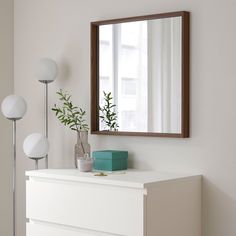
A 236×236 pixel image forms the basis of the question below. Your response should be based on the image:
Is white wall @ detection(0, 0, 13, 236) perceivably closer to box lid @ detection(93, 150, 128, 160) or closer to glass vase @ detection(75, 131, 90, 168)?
glass vase @ detection(75, 131, 90, 168)

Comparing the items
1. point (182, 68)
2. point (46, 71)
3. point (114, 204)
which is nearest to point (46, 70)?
point (46, 71)

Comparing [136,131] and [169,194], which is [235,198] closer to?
[169,194]

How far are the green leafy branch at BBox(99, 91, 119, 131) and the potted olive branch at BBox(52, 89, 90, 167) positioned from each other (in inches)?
5.7

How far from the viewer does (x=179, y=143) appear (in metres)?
3.34

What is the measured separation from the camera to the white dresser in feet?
9.65

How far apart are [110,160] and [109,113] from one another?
1.17 ft

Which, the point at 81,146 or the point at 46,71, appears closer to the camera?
the point at 81,146

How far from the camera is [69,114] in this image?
12.8ft

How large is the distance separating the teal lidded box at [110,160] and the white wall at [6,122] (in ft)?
3.41

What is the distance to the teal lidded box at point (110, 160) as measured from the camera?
133 inches

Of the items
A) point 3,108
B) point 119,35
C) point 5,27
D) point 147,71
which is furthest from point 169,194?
point 5,27

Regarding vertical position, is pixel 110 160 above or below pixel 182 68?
below

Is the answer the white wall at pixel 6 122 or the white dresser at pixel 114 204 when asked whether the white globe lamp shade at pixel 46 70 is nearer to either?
the white wall at pixel 6 122

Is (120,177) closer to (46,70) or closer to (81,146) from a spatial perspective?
(81,146)
